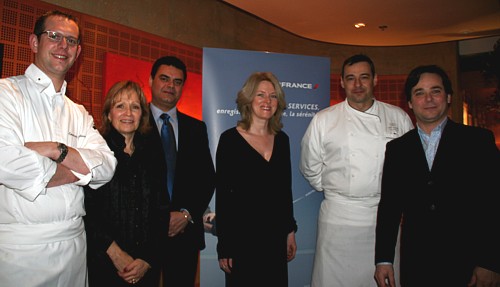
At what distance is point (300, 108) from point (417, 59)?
5693mm

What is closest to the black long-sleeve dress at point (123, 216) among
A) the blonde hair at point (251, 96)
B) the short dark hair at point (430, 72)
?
the blonde hair at point (251, 96)

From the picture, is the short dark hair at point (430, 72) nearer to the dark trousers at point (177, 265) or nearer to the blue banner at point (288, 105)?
the blue banner at point (288, 105)

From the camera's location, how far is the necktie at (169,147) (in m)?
2.50

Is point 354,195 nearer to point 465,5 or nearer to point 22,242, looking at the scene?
point 22,242

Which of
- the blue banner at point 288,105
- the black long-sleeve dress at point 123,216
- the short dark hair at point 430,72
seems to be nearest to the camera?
the black long-sleeve dress at point 123,216

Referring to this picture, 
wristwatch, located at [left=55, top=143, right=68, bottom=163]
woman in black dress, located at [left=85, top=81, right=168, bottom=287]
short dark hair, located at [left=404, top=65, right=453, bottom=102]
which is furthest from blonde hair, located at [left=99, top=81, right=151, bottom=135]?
short dark hair, located at [left=404, top=65, right=453, bottom=102]

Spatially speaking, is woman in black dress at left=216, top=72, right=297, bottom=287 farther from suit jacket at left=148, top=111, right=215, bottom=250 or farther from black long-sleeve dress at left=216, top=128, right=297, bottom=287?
suit jacket at left=148, top=111, right=215, bottom=250

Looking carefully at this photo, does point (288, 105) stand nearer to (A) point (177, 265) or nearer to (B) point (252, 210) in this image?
(B) point (252, 210)

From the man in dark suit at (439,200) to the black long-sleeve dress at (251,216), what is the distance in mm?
649

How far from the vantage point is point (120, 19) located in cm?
457

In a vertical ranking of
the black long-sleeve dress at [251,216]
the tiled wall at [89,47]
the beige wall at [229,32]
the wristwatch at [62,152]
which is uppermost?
the beige wall at [229,32]

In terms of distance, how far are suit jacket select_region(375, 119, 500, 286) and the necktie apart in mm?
1481

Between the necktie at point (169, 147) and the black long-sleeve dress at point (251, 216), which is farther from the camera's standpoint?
the necktie at point (169, 147)

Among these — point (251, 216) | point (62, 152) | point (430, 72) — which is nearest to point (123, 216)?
point (62, 152)
